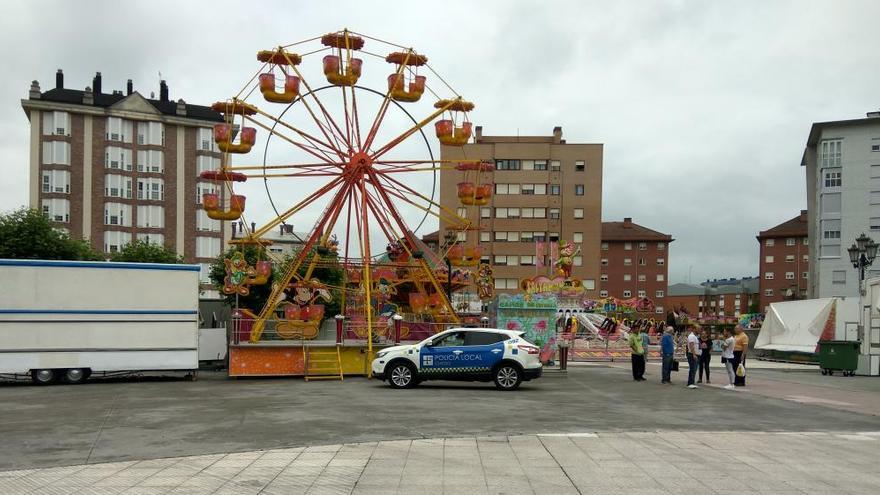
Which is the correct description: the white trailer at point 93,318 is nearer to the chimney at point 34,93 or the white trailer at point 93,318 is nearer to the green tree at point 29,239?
the green tree at point 29,239

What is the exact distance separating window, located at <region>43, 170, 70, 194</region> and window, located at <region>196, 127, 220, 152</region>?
42.3ft

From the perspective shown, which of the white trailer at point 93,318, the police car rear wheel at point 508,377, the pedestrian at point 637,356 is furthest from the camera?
the pedestrian at point 637,356

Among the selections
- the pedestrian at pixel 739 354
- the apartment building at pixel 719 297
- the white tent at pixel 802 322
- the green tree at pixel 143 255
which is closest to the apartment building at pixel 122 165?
the green tree at pixel 143 255

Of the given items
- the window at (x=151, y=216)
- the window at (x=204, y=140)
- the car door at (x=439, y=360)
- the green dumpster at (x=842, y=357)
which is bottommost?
the green dumpster at (x=842, y=357)

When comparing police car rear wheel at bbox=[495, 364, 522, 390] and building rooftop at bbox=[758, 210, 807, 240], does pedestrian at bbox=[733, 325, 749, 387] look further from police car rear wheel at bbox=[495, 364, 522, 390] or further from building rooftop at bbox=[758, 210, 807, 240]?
building rooftop at bbox=[758, 210, 807, 240]

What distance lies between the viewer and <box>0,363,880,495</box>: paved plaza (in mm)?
8688

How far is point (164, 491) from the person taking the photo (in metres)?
8.20

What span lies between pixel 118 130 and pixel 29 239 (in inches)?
1568

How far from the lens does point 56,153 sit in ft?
255

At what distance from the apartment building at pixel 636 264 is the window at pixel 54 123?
249 feet

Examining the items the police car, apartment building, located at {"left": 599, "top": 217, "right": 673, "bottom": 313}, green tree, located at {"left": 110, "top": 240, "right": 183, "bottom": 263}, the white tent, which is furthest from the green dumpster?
apartment building, located at {"left": 599, "top": 217, "right": 673, "bottom": 313}

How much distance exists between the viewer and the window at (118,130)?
80.8 m

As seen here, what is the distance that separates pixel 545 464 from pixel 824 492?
296cm

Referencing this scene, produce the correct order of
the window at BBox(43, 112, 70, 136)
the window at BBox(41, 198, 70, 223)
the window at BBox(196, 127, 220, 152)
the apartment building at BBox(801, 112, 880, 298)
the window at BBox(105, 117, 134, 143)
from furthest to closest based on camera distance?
1. the window at BBox(196, 127, 220, 152)
2. the window at BBox(105, 117, 134, 143)
3. the window at BBox(43, 112, 70, 136)
4. the window at BBox(41, 198, 70, 223)
5. the apartment building at BBox(801, 112, 880, 298)
